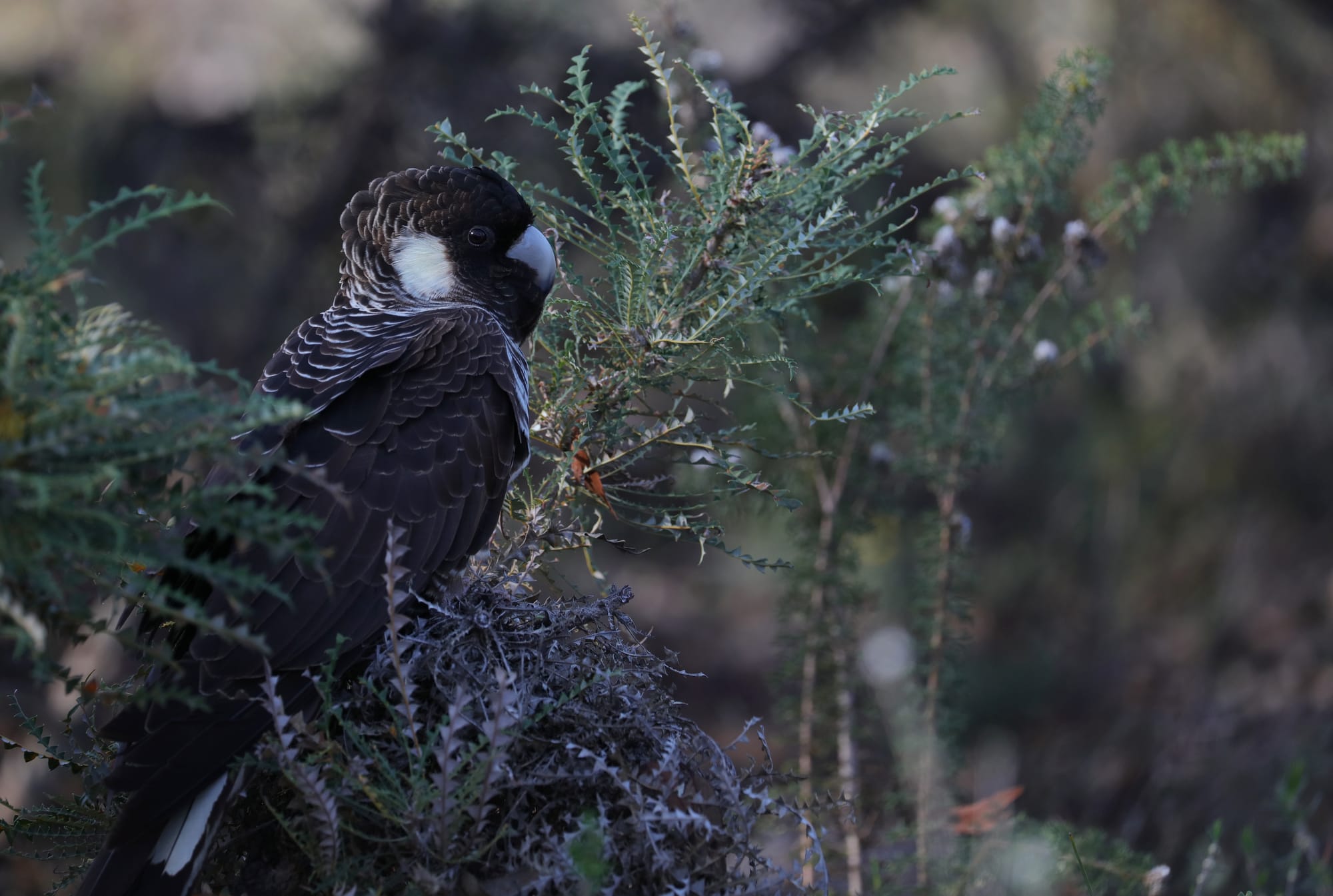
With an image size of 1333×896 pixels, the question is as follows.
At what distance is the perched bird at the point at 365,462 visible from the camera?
180cm

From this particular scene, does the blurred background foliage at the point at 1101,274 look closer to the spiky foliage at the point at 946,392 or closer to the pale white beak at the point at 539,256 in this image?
the spiky foliage at the point at 946,392

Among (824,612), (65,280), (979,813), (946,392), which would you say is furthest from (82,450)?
(979,813)

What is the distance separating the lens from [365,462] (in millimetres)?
2400

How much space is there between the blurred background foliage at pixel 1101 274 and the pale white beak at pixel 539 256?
2.72 m

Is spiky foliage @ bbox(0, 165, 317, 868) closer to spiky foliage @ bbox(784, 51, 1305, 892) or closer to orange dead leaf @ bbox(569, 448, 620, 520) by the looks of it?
orange dead leaf @ bbox(569, 448, 620, 520)

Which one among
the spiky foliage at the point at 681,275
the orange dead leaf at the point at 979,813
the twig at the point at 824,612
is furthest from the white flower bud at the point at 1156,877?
the spiky foliage at the point at 681,275

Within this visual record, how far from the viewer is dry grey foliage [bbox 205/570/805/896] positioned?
1.63 m

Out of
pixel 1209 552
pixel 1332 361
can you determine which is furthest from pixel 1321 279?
pixel 1209 552

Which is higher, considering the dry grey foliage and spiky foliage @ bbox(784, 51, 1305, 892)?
spiky foliage @ bbox(784, 51, 1305, 892)

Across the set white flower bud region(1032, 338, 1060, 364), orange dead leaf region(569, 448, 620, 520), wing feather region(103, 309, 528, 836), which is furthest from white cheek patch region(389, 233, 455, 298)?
white flower bud region(1032, 338, 1060, 364)

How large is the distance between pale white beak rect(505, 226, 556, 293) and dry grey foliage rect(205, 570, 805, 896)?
1004 mm

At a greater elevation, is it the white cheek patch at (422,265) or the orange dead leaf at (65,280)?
the white cheek patch at (422,265)

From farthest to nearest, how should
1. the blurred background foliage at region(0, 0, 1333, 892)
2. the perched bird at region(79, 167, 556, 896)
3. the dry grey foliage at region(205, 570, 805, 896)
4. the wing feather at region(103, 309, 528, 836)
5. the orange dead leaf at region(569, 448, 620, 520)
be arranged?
the blurred background foliage at region(0, 0, 1333, 892) → the orange dead leaf at region(569, 448, 620, 520) → the wing feather at region(103, 309, 528, 836) → the perched bird at region(79, 167, 556, 896) → the dry grey foliage at region(205, 570, 805, 896)

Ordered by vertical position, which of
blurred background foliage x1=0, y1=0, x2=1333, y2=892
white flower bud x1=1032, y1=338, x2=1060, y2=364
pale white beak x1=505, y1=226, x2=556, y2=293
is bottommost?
pale white beak x1=505, y1=226, x2=556, y2=293
